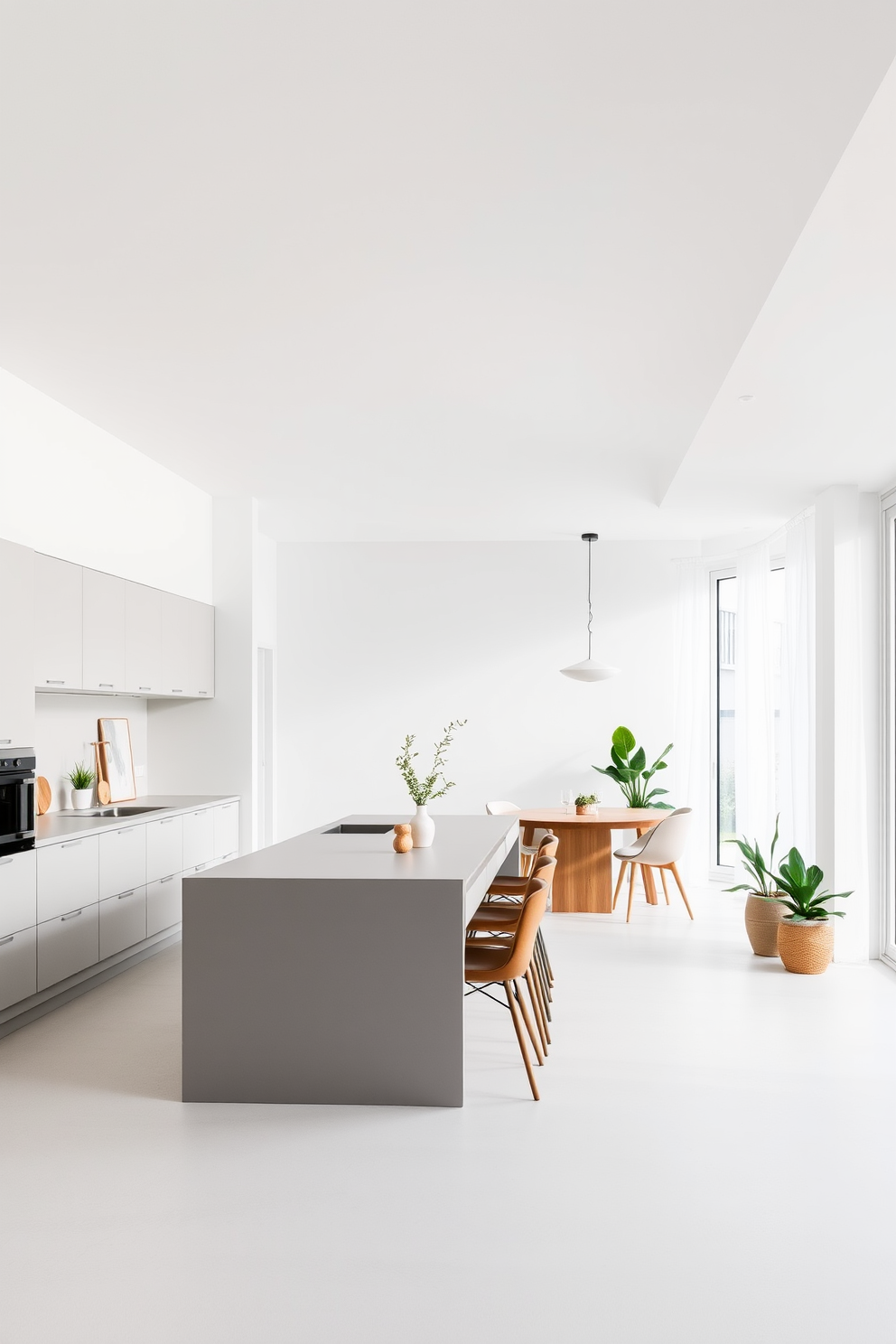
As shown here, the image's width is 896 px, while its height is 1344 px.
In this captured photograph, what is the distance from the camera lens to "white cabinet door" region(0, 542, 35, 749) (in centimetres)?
438

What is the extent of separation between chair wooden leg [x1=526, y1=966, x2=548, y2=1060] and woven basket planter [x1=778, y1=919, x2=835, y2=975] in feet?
6.02

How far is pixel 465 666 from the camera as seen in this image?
9109 millimetres

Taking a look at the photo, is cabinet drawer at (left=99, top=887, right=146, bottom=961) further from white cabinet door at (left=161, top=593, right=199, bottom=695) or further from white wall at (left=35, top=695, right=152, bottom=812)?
white cabinet door at (left=161, top=593, right=199, bottom=695)

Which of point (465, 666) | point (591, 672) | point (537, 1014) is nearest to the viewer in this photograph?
point (537, 1014)

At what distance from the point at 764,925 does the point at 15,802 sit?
161 inches

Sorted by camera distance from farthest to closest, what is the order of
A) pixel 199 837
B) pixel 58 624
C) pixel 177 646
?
pixel 177 646
pixel 199 837
pixel 58 624

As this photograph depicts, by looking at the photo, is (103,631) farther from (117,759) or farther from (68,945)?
(68,945)

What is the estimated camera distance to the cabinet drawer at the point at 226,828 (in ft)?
22.2

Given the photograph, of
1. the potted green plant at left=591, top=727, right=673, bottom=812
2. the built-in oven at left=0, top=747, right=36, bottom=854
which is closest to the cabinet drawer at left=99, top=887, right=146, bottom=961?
the built-in oven at left=0, top=747, right=36, bottom=854

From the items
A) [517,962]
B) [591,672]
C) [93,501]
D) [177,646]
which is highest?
[93,501]

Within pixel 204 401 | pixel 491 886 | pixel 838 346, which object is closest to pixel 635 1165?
pixel 491 886

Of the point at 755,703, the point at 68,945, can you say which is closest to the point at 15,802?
the point at 68,945

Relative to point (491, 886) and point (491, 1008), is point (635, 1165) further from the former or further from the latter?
point (491, 886)

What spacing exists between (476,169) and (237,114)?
26.6 inches
